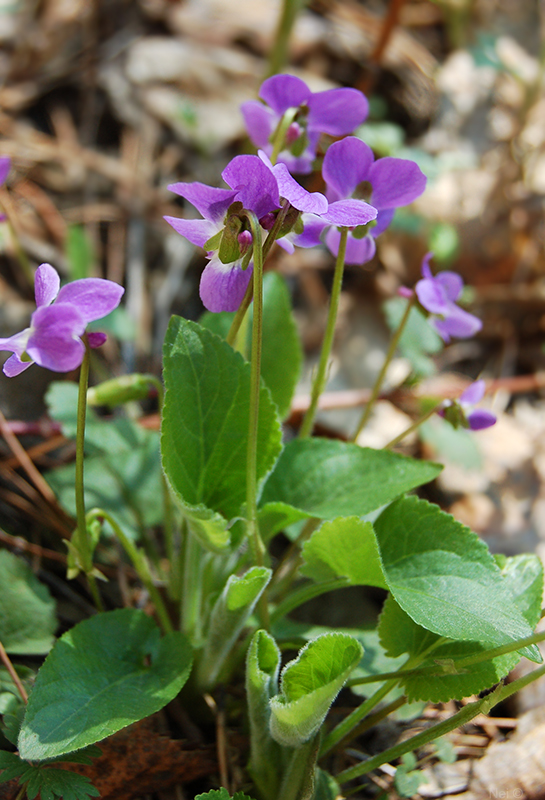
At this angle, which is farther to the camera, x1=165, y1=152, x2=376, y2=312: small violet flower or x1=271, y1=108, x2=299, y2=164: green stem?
x1=271, y1=108, x2=299, y2=164: green stem

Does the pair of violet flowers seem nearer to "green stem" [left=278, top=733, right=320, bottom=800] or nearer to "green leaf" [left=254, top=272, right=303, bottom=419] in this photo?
"green leaf" [left=254, top=272, right=303, bottom=419]

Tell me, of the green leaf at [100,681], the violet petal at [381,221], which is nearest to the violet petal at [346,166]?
the violet petal at [381,221]

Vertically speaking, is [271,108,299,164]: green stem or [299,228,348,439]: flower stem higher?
[271,108,299,164]: green stem

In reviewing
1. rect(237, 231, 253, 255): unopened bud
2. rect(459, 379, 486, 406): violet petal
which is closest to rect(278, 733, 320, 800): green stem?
rect(459, 379, 486, 406): violet petal

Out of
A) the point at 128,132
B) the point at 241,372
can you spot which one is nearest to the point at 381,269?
the point at 128,132

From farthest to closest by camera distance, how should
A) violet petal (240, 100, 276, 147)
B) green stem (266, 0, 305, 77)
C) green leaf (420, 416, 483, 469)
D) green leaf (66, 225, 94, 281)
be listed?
green stem (266, 0, 305, 77) < green leaf (66, 225, 94, 281) < green leaf (420, 416, 483, 469) < violet petal (240, 100, 276, 147)

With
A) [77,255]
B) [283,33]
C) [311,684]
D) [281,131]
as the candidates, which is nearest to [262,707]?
[311,684]

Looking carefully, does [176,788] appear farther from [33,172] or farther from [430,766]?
[33,172]
